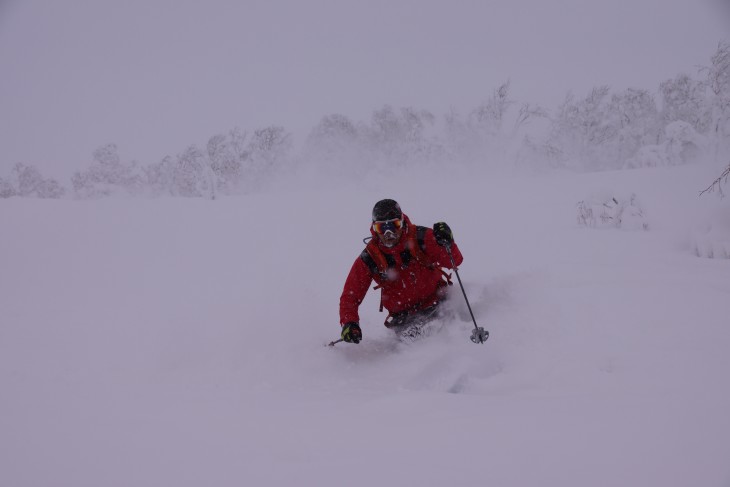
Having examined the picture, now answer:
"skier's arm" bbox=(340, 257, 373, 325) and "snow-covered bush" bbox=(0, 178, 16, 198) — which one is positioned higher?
"snow-covered bush" bbox=(0, 178, 16, 198)

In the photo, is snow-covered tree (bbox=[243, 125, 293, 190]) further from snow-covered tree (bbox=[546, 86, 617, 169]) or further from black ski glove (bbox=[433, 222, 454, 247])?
black ski glove (bbox=[433, 222, 454, 247])

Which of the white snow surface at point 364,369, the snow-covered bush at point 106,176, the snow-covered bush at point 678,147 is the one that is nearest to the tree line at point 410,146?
the snow-covered bush at point 106,176

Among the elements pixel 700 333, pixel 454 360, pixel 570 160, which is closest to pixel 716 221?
pixel 700 333

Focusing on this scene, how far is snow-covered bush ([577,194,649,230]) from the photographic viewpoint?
27.5ft

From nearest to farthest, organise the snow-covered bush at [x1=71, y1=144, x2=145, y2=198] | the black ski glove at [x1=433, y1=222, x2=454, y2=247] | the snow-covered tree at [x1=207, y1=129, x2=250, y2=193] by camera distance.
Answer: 1. the black ski glove at [x1=433, y1=222, x2=454, y2=247]
2. the snow-covered bush at [x1=71, y1=144, x2=145, y2=198]
3. the snow-covered tree at [x1=207, y1=129, x2=250, y2=193]

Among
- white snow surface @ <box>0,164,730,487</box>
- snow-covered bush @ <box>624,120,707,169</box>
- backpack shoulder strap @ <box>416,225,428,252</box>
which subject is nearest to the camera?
white snow surface @ <box>0,164,730,487</box>

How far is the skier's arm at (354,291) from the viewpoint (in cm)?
454

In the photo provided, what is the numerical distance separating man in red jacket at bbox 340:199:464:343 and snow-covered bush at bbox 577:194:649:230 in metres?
5.53

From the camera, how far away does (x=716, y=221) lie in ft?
23.5

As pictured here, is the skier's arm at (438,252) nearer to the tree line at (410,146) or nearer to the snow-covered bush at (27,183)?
the tree line at (410,146)

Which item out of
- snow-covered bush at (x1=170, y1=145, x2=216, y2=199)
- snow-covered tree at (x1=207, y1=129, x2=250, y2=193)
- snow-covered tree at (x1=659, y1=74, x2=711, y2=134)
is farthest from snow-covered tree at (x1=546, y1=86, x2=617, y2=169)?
snow-covered bush at (x1=170, y1=145, x2=216, y2=199)

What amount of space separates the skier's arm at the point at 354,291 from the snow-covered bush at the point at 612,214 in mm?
6261

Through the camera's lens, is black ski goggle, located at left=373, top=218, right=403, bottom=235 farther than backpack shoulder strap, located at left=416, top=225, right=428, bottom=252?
No

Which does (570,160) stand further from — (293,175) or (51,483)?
(51,483)
